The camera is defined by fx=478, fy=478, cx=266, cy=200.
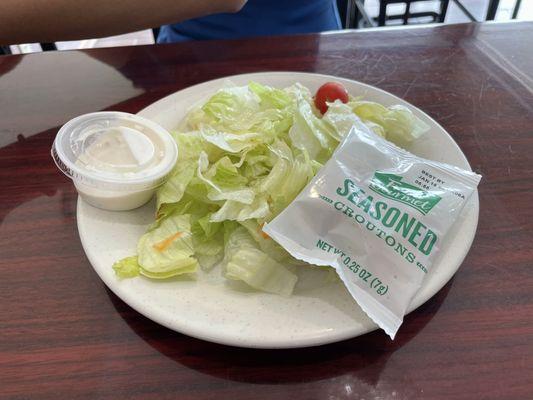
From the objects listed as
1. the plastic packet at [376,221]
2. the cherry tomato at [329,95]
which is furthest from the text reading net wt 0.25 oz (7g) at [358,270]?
the cherry tomato at [329,95]

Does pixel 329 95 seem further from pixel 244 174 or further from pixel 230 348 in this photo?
pixel 230 348

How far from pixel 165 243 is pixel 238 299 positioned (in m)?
0.17

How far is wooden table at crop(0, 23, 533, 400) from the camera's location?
690mm

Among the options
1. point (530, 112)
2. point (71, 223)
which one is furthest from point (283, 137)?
point (530, 112)

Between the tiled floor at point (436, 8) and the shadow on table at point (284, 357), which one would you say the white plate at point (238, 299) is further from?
the tiled floor at point (436, 8)

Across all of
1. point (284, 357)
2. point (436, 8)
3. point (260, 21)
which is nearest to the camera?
point (284, 357)

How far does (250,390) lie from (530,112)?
1015mm

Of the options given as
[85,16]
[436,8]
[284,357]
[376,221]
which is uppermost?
[85,16]

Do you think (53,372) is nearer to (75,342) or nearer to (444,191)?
(75,342)

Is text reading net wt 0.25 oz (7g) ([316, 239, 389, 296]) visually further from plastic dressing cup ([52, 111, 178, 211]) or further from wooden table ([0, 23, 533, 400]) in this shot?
plastic dressing cup ([52, 111, 178, 211])

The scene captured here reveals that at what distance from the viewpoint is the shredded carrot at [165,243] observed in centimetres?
80

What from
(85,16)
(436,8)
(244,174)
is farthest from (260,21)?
(436,8)

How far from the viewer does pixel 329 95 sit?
111 centimetres

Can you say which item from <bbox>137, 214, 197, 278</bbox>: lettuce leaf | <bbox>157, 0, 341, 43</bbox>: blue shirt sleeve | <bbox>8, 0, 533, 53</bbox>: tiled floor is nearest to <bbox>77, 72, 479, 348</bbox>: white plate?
<bbox>137, 214, 197, 278</bbox>: lettuce leaf
